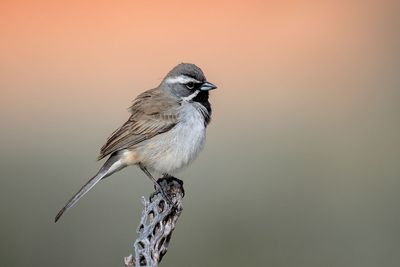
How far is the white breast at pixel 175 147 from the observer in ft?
19.9

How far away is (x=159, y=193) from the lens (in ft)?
17.6

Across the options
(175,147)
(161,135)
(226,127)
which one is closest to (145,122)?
(161,135)

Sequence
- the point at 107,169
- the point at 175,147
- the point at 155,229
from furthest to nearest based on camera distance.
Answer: the point at 175,147 < the point at 107,169 < the point at 155,229

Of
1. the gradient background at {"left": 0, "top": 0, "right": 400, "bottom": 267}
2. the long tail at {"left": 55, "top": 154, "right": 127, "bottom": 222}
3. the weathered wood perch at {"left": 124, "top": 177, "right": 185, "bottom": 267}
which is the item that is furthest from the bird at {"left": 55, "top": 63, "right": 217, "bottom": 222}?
the gradient background at {"left": 0, "top": 0, "right": 400, "bottom": 267}

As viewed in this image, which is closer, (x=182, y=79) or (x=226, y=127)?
(x=182, y=79)

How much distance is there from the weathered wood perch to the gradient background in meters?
2.15

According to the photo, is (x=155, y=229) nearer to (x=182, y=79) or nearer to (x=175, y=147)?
(x=175, y=147)

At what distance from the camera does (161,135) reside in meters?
6.12

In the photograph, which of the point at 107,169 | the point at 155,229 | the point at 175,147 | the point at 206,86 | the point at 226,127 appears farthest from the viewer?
the point at 226,127

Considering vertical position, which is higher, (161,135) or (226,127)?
(161,135)

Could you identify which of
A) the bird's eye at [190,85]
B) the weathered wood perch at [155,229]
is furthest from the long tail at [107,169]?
the bird's eye at [190,85]

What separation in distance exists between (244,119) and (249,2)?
1.13m

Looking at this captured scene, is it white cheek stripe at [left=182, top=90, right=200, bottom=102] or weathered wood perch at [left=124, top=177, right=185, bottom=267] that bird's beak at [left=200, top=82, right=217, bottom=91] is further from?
weathered wood perch at [left=124, top=177, right=185, bottom=267]

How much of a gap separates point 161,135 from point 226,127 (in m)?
2.24
